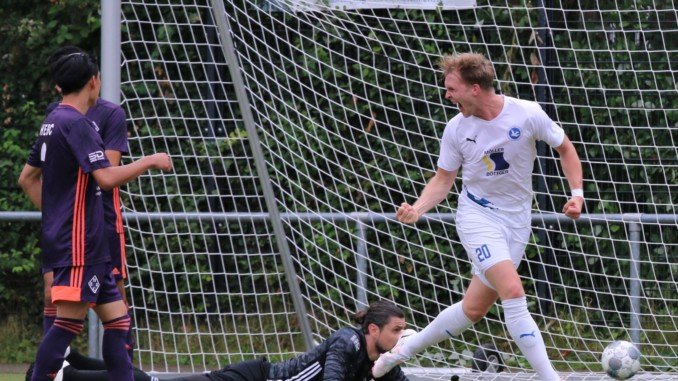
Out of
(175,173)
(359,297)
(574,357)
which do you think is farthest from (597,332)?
(175,173)

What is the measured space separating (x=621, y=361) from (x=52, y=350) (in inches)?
117

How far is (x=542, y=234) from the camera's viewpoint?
26.3 ft

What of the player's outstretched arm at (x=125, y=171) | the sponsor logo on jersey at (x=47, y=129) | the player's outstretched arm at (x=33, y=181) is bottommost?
the player's outstretched arm at (x=125, y=171)

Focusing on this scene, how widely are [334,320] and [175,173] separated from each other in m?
1.42

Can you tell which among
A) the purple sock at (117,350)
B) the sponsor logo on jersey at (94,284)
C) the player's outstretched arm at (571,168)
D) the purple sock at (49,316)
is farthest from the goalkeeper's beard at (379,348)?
the purple sock at (49,316)

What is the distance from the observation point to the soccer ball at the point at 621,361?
6211 mm

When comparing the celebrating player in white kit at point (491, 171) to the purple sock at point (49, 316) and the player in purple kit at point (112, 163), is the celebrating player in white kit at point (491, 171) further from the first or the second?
the purple sock at point (49, 316)

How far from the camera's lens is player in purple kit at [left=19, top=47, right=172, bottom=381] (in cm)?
516

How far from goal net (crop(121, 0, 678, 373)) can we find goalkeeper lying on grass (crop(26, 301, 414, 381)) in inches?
44.3

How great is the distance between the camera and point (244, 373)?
5895 millimetres

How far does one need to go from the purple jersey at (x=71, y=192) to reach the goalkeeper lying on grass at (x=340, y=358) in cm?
83

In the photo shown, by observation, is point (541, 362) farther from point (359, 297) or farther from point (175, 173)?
point (175, 173)

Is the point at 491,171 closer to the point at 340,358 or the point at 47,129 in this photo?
the point at 340,358

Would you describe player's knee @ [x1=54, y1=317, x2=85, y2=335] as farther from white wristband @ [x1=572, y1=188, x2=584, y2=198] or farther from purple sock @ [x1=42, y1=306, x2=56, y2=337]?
white wristband @ [x1=572, y1=188, x2=584, y2=198]
